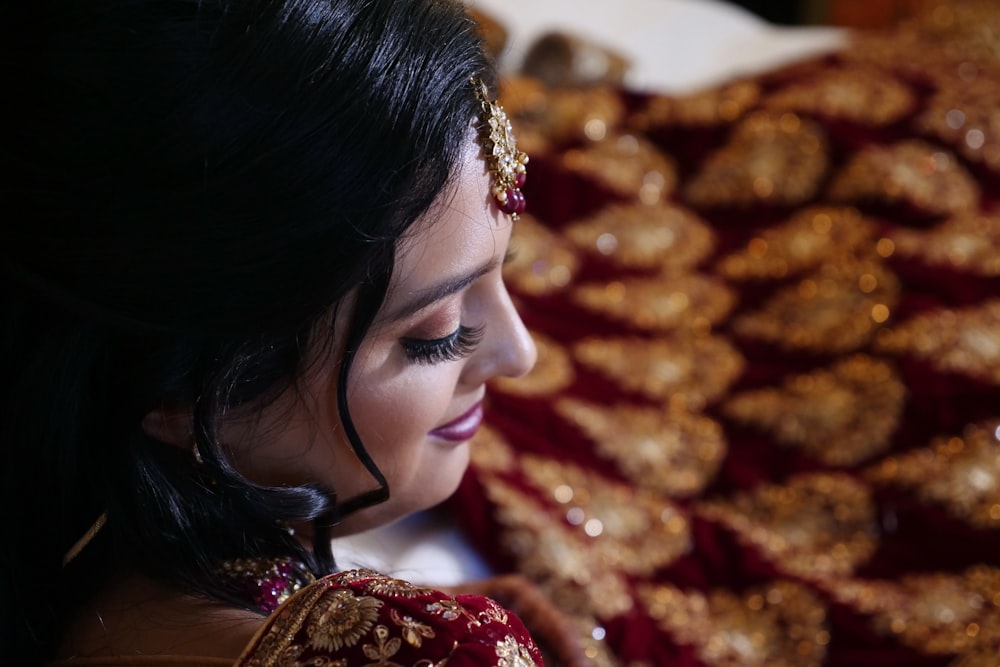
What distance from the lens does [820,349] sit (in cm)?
170

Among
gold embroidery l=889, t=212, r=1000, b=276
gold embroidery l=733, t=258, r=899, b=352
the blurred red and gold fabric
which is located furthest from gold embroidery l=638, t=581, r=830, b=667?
gold embroidery l=889, t=212, r=1000, b=276

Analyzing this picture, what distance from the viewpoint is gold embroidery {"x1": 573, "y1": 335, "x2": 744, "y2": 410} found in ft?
5.48

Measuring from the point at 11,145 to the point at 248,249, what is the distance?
16cm

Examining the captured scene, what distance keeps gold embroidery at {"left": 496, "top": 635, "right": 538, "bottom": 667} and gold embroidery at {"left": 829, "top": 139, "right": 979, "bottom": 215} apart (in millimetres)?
1470

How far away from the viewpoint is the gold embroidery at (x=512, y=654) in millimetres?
646

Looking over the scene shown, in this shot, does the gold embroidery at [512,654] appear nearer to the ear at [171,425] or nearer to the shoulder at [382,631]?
the shoulder at [382,631]

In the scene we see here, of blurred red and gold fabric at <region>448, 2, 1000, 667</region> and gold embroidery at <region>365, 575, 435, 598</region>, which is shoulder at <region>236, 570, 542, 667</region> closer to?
gold embroidery at <region>365, 575, 435, 598</region>

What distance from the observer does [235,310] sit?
0.68 m

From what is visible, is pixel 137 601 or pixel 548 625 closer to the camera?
pixel 137 601

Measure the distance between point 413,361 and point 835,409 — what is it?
96 cm

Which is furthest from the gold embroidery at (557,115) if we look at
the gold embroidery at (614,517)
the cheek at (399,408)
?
the cheek at (399,408)

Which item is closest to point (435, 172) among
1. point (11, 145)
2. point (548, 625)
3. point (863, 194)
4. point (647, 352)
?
point (11, 145)

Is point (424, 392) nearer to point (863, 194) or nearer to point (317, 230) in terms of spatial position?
point (317, 230)

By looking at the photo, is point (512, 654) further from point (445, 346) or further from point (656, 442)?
point (656, 442)
